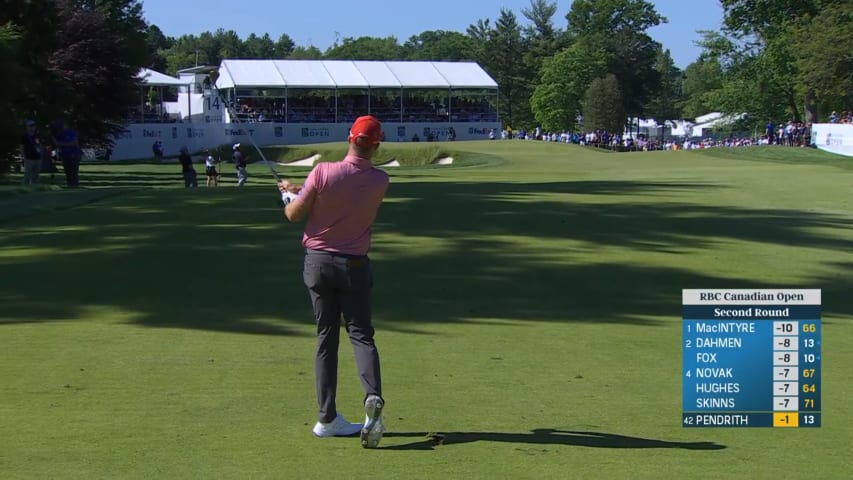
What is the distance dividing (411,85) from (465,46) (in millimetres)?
75243

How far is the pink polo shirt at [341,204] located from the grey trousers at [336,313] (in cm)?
9

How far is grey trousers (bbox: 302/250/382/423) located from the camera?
6836 mm

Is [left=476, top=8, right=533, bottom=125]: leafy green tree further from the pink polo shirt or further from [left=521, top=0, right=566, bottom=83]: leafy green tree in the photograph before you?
the pink polo shirt

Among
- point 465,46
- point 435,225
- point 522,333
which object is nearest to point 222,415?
point 522,333

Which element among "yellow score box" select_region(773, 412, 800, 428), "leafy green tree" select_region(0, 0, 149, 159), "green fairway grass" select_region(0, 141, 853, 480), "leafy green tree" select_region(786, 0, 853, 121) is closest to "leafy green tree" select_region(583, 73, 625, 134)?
"leafy green tree" select_region(786, 0, 853, 121)

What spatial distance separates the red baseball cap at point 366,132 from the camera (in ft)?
22.6

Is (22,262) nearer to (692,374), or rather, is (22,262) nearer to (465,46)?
(692,374)

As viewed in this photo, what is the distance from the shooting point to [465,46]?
167m

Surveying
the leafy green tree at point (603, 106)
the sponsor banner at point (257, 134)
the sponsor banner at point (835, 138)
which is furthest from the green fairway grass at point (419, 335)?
the leafy green tree at point (603, 106)

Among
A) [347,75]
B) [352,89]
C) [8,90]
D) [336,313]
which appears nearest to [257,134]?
[347,75]

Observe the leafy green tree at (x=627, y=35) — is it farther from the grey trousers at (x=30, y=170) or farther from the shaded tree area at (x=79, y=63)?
the grey trousers at (x=30, y=170)

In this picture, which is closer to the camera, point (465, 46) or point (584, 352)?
point (584, 352)

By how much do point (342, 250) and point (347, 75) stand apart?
88.8 metres

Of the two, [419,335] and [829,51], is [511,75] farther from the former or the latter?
[419,335]
